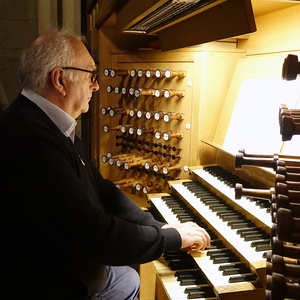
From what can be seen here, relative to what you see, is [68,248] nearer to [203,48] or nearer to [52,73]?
[52,73]

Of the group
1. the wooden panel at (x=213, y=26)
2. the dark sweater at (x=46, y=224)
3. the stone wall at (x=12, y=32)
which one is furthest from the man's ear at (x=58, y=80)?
the stone wall at (x=12, y=32)

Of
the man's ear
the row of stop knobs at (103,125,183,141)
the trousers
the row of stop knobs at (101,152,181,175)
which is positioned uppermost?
the man's ear

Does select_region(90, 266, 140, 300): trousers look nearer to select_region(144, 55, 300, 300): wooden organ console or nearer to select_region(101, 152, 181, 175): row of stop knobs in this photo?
select_region(144, 55, 300, 300): wooden organ console

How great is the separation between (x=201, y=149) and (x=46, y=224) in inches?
67.5

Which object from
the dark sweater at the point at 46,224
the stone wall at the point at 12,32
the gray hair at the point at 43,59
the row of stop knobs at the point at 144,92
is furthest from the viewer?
the stone wall at the point at 12,32

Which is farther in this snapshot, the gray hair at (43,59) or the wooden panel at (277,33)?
the wooden panel at (277,33)

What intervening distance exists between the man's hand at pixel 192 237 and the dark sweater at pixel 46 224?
0.81 feet

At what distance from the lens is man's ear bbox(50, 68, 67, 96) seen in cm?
165

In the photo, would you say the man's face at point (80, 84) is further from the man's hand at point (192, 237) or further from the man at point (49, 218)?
the man's hand at point (192, 237)

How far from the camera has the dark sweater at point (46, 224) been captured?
1.38 m

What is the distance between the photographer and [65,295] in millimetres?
1483

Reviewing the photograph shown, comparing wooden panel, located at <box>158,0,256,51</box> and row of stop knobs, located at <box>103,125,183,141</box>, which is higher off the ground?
wooden panel, located at <box>158,0,256,51</box>

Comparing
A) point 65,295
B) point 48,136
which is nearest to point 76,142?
point 48,136

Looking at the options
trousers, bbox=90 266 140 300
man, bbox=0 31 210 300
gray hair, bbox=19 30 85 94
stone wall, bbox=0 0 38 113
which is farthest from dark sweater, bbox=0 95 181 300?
stone wall, bbox=0 0 38 113
